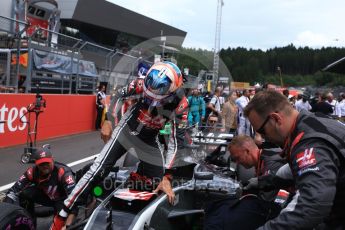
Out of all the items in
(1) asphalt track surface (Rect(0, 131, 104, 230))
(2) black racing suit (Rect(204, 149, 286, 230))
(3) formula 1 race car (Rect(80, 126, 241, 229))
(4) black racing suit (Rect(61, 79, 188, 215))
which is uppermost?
(4) black racing suit (Rect(61, 79, 188, 215))

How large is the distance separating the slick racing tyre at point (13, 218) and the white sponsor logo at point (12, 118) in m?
6.23

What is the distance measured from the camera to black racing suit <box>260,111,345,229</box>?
5.51 ft

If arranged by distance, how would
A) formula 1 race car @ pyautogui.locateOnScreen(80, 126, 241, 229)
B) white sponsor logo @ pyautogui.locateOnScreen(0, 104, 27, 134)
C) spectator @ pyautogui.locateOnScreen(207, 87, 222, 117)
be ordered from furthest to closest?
spectator @ pyautogui.locateOnScreen(207, 87, 222, 117), white sponsor logo @ pyautogui.locateOnScreen(0, 104, 27, 134), formula 1 race car @ pyautogui.locateOnScreen(80, 126, 241, 229)

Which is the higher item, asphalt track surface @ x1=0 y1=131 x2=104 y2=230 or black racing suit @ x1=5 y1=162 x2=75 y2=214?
black racing suit @ x1=5 y1=162 x2=75 y2=214

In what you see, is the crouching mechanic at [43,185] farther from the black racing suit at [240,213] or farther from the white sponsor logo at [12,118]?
the white sponsor logo at [12,118]

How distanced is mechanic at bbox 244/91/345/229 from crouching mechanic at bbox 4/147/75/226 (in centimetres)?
270

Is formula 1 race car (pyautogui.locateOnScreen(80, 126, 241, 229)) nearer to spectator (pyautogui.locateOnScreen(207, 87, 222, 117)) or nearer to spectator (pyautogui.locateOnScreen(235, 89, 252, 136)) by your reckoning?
spectator (pyautogui.locateOnScreen(235, 89, 252, 136))

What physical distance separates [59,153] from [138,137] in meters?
5.86

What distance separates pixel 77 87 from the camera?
45.3 feet

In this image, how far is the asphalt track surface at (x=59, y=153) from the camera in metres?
6.60

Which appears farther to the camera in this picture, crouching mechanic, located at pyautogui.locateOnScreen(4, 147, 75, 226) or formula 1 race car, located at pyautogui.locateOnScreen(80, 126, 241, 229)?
crouching mechanic, located at pyautogui.locateOnScreen(4, 147, 75, 226)

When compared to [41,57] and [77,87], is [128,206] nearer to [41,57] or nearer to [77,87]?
[41,57]

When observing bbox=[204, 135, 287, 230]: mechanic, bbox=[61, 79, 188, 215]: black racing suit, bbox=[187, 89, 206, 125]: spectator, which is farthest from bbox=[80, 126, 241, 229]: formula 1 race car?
bbox=[187, 89, 206, 125]: spectator

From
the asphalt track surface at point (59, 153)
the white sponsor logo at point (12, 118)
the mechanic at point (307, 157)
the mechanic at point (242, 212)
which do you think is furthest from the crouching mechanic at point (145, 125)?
the white sponsor logo at point (12, 118)
